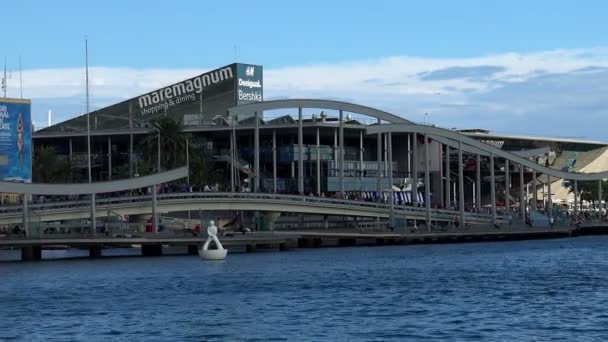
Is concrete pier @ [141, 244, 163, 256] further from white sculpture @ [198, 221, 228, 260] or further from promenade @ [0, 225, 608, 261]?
white sculpture @ [198, 221, 228, 260]

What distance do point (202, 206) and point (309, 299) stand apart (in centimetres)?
5993

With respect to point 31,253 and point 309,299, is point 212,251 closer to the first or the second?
point 31,253

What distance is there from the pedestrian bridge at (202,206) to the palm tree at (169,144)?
33168mm

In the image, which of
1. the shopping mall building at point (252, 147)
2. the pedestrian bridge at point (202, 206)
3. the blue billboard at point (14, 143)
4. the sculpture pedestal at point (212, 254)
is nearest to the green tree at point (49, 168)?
the shopping mall building at point (252, 147)

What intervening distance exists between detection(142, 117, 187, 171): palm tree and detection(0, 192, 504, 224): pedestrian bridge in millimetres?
33168

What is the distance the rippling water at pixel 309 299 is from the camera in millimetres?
53688

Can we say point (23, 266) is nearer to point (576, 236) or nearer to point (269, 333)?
point (269, 333)

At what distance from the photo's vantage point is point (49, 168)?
175875 mm

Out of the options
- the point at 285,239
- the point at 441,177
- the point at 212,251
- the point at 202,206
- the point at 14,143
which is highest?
the point at 14,143

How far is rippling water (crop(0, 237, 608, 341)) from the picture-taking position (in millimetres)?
53688

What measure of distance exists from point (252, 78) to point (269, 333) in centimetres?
14728

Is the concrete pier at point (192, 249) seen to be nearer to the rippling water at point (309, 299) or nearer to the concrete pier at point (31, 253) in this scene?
the rippling water at point (309, 299)

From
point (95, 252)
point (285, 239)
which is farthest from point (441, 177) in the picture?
point (95, 252)

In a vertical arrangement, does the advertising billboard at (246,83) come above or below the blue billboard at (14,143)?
above
